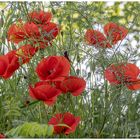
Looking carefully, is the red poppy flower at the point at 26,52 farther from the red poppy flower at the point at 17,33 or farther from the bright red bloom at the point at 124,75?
the bright red bloom at the point at 124,75

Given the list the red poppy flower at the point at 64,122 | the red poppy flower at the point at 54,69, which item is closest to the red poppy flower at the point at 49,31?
the red poppy flower at the point at 54,69

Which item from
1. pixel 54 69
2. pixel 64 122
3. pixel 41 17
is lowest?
pixel 64 122

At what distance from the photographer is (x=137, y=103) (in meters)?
1.16

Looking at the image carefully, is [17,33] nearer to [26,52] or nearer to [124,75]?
[26,52]

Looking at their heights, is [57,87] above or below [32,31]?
below

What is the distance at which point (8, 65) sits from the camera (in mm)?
1075

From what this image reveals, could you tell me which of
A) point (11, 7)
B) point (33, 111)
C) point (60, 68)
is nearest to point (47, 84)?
point (60, 68)

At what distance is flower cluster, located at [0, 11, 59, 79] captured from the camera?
1.09 m

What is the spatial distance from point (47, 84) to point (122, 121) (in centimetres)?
20

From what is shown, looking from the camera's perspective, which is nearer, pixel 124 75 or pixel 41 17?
pixel 124 75

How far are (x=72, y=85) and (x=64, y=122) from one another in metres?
0.08

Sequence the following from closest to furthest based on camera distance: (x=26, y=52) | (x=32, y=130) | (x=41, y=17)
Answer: (x=32, y=130) → (x=26, y=52) → (x=41, y=17)

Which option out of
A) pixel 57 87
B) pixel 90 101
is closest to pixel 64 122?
pixel 57 87

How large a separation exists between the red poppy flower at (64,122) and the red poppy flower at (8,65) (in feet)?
0.48
